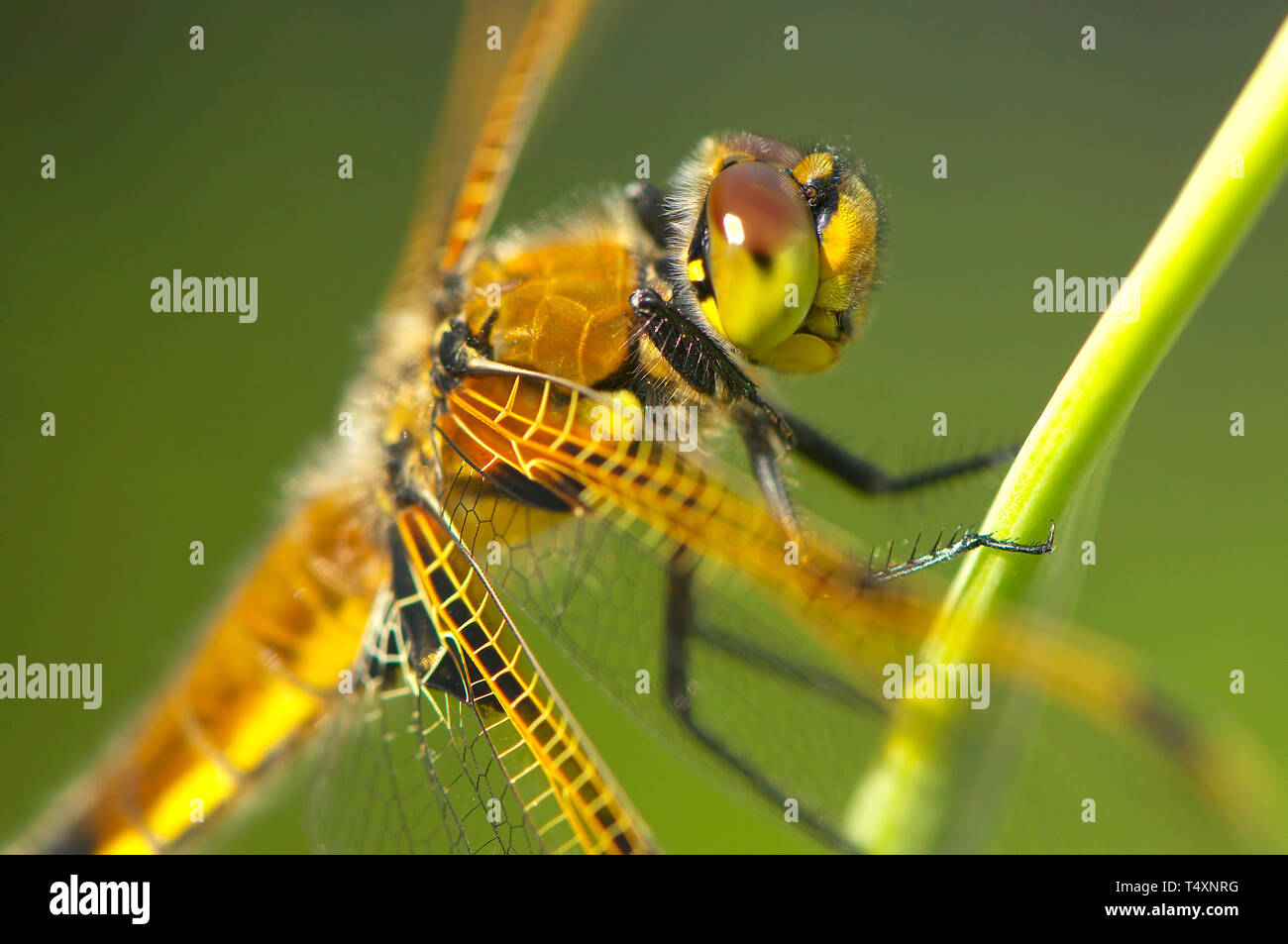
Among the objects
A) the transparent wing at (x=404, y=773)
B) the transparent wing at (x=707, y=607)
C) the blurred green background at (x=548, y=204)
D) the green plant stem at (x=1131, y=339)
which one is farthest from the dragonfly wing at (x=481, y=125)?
the green plant stem at (x=1131, y=339)

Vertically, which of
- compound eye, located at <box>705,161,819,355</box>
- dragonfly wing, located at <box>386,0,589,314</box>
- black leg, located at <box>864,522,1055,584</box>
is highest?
dragonfly wing, located at <box>386,0,589,314</box>

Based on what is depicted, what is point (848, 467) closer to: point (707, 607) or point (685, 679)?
point (707, 607)

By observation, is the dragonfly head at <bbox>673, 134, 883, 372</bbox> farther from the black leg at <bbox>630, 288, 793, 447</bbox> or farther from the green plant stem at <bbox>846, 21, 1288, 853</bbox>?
the green plant stem at <bbox>846, 21, 1288, 853</bbox>

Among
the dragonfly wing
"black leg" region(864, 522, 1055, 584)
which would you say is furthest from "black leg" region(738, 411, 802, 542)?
the dragonfly wing

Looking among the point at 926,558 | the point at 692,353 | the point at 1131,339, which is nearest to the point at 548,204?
the point at 692,353
